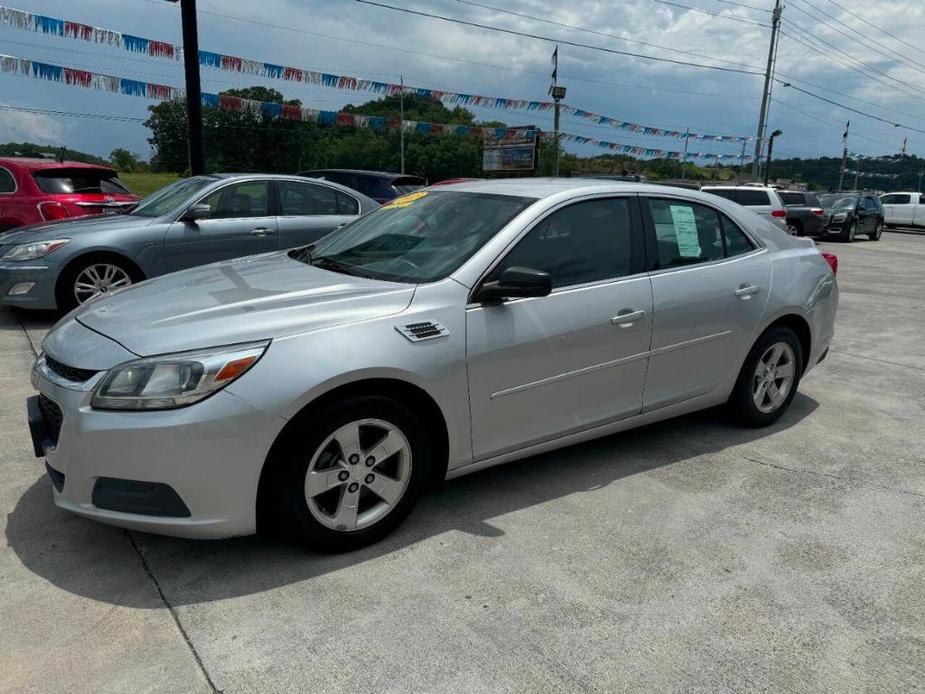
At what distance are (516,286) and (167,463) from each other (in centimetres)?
155

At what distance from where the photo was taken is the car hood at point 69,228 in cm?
677

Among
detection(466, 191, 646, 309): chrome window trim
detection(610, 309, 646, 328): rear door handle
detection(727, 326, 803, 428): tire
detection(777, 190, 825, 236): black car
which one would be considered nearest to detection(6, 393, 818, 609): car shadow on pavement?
detection(727, 326, 803, 428): tire

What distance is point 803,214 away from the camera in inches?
834

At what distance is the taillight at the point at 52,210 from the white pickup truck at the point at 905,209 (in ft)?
98.7


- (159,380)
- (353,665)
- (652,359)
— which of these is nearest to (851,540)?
(652,359)

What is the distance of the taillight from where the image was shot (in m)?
8.31

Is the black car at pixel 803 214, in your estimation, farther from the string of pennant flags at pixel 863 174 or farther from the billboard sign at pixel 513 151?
the string of pennant flags at pixel 863 174

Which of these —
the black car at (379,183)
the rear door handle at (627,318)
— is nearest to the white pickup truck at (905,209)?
the black car at (379,183)

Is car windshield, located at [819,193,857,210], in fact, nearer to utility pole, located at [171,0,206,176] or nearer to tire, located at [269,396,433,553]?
utility pole, located at [171,0,206,176]

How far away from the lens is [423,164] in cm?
5097

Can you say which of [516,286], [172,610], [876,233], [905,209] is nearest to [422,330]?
[516,286]

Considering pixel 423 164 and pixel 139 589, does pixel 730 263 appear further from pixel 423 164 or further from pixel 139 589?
pixel 423 164

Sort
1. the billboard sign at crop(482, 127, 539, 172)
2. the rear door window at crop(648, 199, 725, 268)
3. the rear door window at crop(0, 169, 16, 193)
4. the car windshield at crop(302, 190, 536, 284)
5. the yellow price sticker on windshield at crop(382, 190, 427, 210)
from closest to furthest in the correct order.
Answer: the car windshield at crop(302, 190, 536, 284)
the rear door window at crop(648, 199, 725, 268)
the yellow price sticker on windshield at crop(382, 190, 427, 210)
the rear door window at crop(0, 169, 16, 193)
the billboard sign at crop(482, 127, 539, 172)

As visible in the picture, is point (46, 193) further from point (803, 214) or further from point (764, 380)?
point (803, 214)
